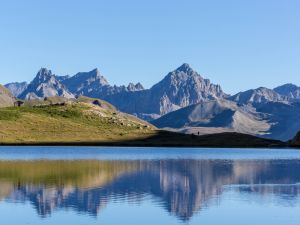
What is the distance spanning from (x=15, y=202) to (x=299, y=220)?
1168 inches

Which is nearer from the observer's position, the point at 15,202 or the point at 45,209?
the point at 45,209

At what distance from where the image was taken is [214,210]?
5944 centimetres

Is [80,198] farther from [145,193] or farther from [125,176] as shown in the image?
[125,176]

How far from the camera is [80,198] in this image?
6644 centimetres

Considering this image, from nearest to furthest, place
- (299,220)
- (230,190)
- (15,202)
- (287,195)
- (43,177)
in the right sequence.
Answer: (299,220)
(15,202)
(287,195)
(230,190)
(43,177)

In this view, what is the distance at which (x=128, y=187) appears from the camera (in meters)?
77.5

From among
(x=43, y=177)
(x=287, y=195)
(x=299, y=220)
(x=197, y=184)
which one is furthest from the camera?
(x=43, y=177)

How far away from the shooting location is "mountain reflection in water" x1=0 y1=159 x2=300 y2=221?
207ft

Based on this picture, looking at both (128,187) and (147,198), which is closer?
(147,198)

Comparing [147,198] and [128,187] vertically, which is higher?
[128,187]

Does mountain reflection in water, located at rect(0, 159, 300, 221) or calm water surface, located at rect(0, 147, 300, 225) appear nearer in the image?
calm water surface, located at rect(0, 147, 300, 225)

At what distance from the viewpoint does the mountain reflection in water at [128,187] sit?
63000mm

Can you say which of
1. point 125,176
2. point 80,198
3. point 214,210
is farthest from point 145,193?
point 125,176

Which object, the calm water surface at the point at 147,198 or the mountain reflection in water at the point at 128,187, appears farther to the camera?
the mountain reflection in water at the point at 128,187
